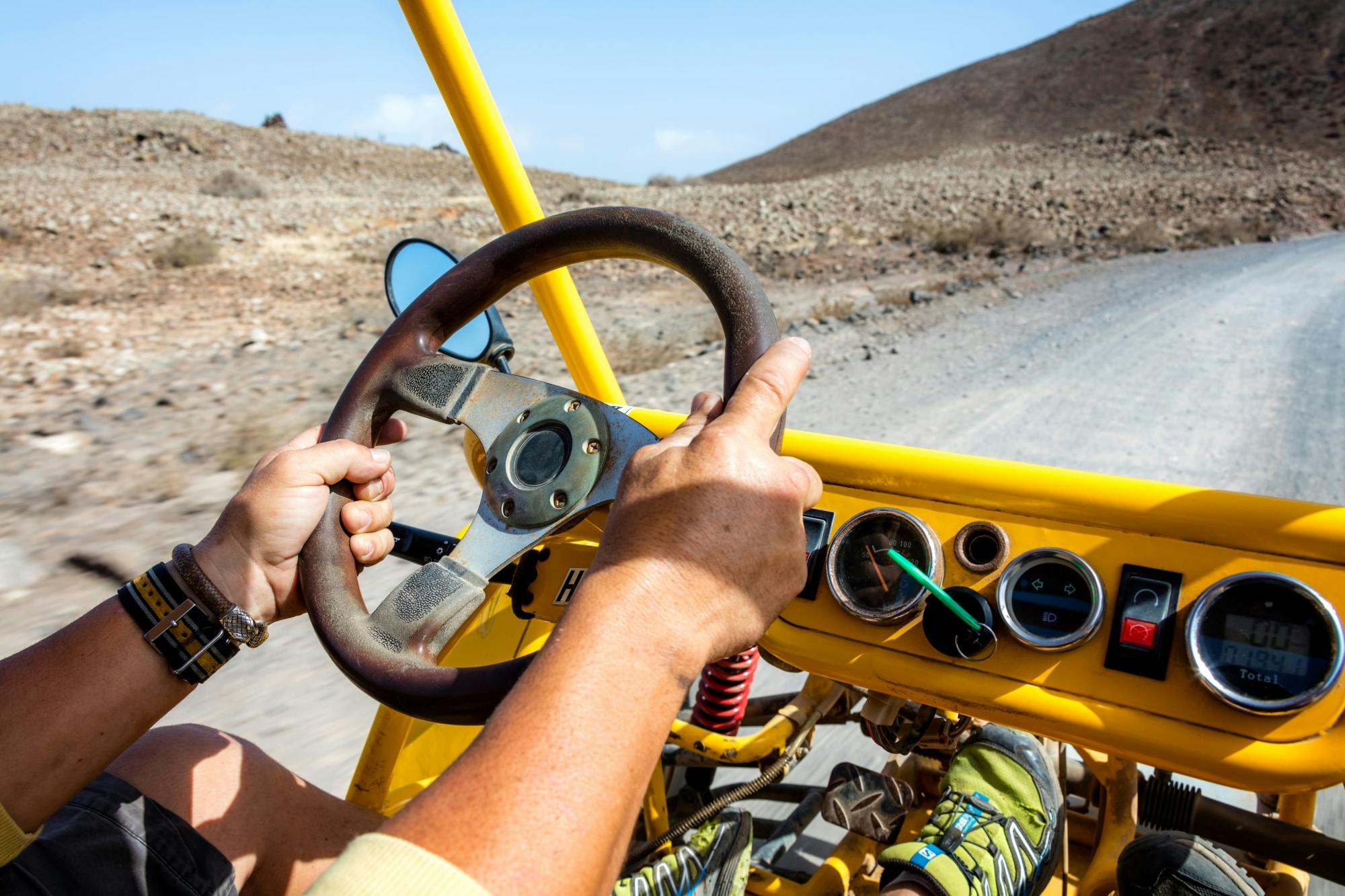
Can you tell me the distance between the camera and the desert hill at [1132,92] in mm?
41750

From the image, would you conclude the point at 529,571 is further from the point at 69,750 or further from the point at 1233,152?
the point at 1233,152

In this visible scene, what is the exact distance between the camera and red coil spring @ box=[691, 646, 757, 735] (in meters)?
1.77

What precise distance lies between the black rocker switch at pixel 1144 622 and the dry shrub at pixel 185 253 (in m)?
12.6

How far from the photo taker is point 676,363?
21.7ft

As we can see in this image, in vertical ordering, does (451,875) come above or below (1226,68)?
below

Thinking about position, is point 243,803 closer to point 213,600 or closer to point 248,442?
point 213,600

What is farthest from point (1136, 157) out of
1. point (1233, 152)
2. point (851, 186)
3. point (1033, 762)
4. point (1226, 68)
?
point (1033, 762)

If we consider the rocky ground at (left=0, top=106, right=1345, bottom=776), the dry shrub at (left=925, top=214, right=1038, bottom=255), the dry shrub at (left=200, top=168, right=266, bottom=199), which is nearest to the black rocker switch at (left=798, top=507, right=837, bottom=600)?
the rocky ground at (left=0, top=106, right=1345, bottom=776)

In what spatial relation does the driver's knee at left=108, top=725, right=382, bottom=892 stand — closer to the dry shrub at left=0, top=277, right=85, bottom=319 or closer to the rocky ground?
the rocky ground

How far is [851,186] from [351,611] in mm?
20118

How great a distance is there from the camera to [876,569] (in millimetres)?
1349

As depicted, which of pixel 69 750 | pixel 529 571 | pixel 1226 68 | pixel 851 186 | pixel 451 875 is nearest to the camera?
pixel 451 875

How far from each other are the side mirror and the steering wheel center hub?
298 millimetres

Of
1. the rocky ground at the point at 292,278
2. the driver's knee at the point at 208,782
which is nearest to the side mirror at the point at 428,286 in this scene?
the driver's knee at the point at 208,782
